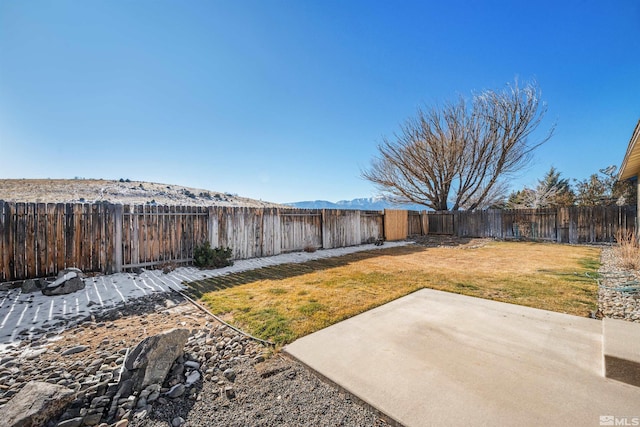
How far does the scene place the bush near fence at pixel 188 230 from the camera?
4.76 m

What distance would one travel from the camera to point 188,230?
6688mm

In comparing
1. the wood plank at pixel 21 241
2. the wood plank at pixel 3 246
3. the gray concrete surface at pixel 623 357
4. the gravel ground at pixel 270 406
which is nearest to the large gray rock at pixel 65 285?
the wood plank at pixel 21 241

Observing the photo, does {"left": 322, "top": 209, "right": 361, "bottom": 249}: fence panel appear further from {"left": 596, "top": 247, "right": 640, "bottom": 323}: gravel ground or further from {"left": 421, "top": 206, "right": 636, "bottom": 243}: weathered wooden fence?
{"left": 596, "top": 247, "right": 640, "bottom": 323}: gravel ground

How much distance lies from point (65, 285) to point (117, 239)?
1.50 m

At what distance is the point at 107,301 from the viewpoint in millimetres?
3955

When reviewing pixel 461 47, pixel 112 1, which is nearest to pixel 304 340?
pixel 112 1

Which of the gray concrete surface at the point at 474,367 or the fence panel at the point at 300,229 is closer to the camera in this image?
the gray concrete surface at the point at 474,367

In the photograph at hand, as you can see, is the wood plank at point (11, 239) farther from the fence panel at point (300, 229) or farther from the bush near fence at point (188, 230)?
the fence panel at point (300, 229)

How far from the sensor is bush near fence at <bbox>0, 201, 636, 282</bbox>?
15.6 feet

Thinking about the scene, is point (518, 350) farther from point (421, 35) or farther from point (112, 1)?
point (421, 35)

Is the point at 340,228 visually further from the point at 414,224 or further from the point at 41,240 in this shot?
the point at 41,240

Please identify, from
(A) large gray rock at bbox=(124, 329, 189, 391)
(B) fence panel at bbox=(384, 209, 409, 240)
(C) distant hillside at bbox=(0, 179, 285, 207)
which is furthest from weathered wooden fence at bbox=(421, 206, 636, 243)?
(C) distant hillside at bbox=(0, 179, 285, 207)

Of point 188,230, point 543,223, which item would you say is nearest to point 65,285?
point 188,230

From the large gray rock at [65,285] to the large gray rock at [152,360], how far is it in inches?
136
